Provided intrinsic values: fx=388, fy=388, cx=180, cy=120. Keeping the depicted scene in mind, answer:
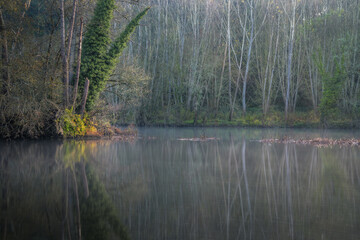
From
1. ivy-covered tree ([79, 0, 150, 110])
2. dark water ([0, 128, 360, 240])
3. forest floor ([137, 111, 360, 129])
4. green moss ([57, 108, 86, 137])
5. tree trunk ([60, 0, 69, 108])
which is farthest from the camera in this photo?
forest floor ([137, 111, 360, 129])

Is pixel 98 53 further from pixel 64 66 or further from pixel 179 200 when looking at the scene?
pixel 179 200

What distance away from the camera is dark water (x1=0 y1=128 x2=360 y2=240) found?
4.95 meters

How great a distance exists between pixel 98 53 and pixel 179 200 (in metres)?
19.6

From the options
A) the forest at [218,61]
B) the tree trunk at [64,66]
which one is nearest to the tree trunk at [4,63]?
the tree trunk at [64,66]

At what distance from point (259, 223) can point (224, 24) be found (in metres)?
40.3

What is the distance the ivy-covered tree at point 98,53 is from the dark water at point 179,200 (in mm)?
13168

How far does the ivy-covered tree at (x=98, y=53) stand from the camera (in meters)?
24.2

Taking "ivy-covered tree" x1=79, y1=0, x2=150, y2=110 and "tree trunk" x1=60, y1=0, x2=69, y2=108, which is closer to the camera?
"tree trunk" x1=60, y1=0, x2=69, y2=108

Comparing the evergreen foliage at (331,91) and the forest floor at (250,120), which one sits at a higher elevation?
the evergreen foliage at (331,91)

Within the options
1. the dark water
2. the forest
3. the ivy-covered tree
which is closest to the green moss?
the ivy-covered tree

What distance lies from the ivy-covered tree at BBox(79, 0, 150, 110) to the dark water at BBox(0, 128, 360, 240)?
43.2ft

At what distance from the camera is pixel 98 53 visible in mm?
24766

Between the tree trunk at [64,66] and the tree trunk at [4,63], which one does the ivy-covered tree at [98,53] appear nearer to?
the tree trunk at [64,66]

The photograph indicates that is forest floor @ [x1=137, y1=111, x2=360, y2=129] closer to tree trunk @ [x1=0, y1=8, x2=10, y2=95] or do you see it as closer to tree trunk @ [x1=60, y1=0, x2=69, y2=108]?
tree trunk @ [x1=60, y1=0, x2=69, y2=108]
